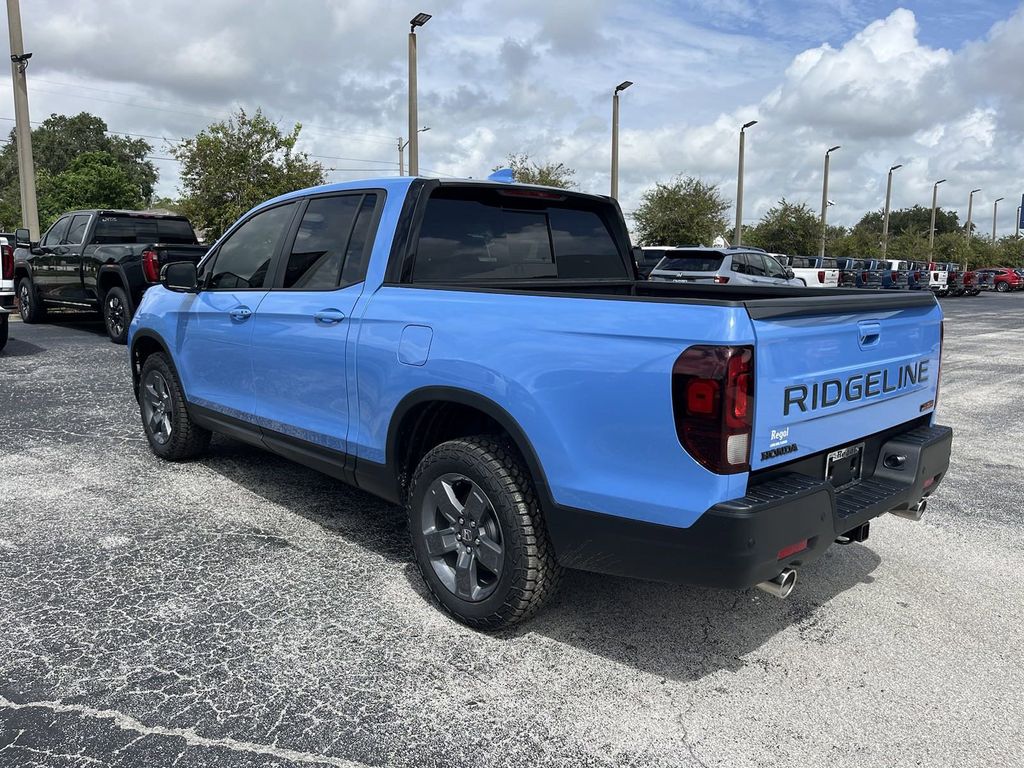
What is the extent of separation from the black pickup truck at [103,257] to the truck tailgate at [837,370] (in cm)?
915

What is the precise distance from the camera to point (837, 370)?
298 centimetres

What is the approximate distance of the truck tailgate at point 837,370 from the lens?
2.67 metres

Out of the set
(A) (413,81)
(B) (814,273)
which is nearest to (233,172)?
(A) (413,81)

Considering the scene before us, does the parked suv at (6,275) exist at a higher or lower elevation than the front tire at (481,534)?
higher

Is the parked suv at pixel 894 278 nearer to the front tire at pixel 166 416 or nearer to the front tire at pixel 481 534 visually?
the front tire at pixel 166 416

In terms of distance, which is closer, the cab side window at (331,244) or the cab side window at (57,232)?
the cab side window at (331,244)

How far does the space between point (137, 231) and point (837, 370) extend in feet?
39.0

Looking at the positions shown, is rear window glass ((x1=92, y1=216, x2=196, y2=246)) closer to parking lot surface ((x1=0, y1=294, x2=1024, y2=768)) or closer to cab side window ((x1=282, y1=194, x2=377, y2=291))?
parking lot surface ((x1=0, y1=294, x2=1024, y2=768))

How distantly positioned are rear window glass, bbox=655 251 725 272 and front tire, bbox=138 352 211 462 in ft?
41.0

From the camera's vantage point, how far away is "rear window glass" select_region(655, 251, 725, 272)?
16828mm

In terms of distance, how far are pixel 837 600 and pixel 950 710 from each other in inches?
35.0

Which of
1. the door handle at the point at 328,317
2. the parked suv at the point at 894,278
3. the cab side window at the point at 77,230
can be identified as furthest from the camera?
the parked suv at the point at 894,278

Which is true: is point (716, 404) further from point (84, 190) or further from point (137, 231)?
point (84, 190)

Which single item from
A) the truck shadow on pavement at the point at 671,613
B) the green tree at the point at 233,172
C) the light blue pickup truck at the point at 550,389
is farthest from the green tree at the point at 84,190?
the truck shadow on pavement at the point at 671,613
